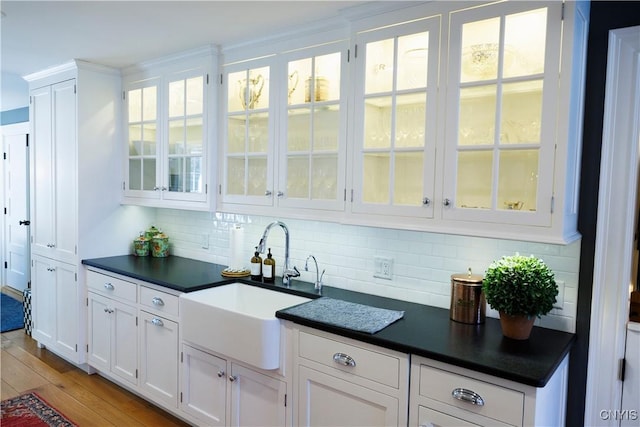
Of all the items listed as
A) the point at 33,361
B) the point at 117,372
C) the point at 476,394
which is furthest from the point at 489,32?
the point at 33,361

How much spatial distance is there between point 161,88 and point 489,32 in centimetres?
242

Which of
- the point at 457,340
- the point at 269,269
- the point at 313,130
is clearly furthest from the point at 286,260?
the point at 457,340

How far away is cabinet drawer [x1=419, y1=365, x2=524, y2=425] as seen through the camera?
5.22 feet

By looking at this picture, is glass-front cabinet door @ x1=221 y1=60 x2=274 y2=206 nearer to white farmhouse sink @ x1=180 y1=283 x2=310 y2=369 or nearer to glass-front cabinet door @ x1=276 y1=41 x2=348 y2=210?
glass-front cabinet door @ x1=276 y1=41 x2=348 y2=210

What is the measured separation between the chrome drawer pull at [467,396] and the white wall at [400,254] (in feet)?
2.12

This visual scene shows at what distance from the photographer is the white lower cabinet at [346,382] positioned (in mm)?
1854

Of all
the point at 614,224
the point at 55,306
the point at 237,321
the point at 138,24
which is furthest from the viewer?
the point at 55,306

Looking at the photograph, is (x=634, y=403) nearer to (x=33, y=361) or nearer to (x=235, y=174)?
(x=235, y=174)

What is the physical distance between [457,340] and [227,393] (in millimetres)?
Result: 1342

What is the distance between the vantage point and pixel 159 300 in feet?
9.37

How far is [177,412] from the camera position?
280 centimetres

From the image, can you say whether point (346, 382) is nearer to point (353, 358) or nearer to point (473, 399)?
point (353, 358)

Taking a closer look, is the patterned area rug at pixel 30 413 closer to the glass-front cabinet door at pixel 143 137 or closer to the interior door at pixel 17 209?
the glass-front cabinet door at pixel 143 137

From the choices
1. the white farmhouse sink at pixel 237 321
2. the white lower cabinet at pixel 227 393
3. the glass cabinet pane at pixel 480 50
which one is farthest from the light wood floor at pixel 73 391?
the glass cabinet pane at pixel 480 50
